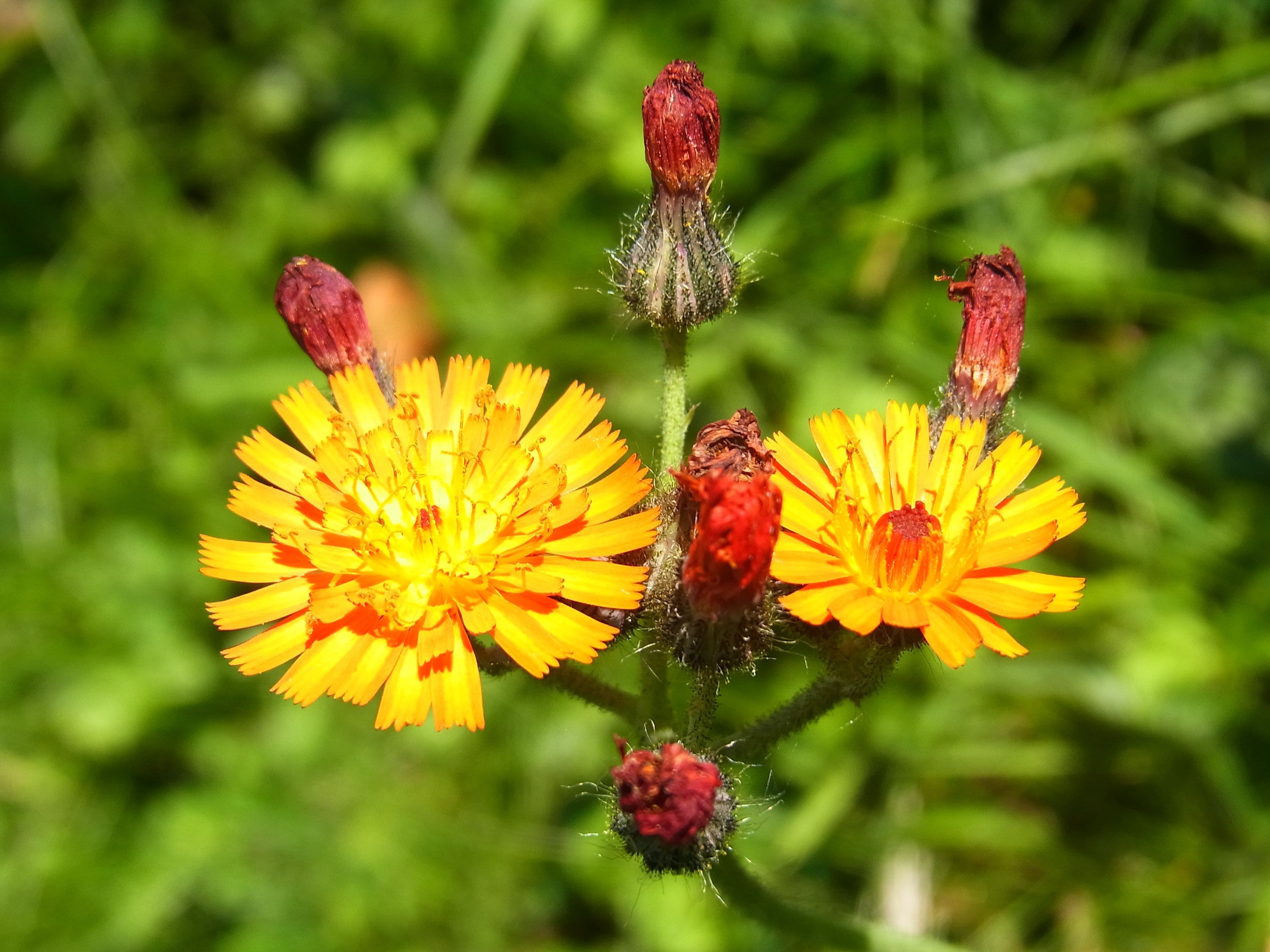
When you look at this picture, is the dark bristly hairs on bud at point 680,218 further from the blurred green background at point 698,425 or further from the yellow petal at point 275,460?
the blurred green background at point 698,425

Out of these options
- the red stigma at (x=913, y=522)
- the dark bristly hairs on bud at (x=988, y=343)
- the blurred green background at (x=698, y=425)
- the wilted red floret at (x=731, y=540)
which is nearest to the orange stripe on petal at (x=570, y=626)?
the wilted red floret at (x=731, y=540)

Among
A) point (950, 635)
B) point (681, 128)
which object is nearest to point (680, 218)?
point (681, 128)

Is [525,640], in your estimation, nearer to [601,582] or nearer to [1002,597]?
[601,582]

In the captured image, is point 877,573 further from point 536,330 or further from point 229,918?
point 229,918

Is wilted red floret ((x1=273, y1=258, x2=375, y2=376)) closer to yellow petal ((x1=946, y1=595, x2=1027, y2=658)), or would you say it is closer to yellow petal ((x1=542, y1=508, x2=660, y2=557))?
yellow petal ((x1=542, y1=508, x2=660, y2=557))

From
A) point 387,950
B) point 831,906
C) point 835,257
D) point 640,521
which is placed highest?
point 835,257

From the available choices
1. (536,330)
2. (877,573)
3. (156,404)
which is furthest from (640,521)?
(156,404)

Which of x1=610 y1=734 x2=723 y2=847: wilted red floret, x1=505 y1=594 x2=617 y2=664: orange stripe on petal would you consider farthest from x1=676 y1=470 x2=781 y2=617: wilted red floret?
x1=610 y1=734 x2=723 y2=847: wilted red floret
